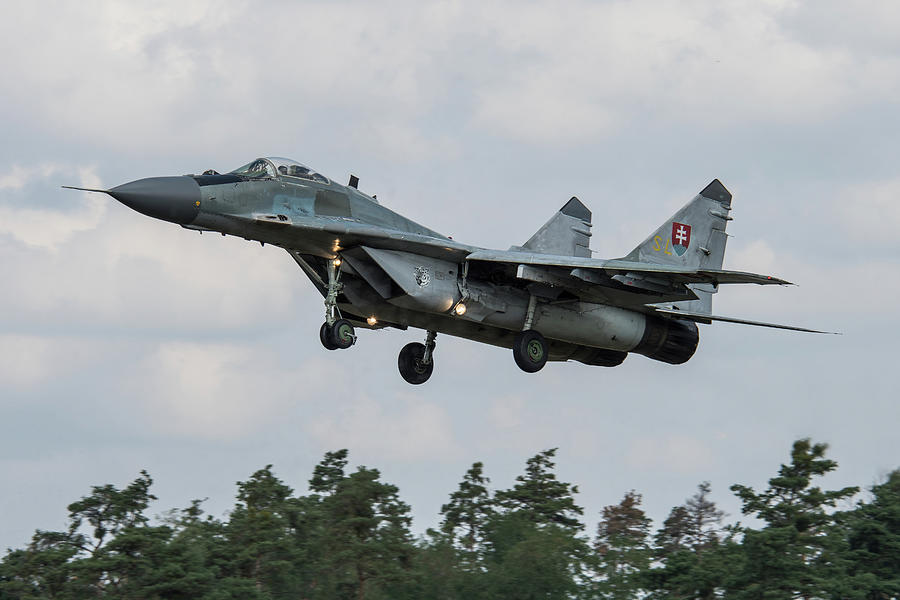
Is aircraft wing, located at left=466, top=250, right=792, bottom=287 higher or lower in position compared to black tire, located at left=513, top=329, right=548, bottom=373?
higher

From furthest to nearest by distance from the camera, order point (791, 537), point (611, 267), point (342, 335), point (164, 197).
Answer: point (791, 537), point (611, 267), point (342, 335), point (164, 197)

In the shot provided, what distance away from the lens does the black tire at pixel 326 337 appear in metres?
22.5

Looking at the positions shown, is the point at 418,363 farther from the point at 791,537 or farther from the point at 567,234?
the point at 791,537

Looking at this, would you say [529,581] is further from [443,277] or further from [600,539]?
[443,277]

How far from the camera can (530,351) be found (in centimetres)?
2452

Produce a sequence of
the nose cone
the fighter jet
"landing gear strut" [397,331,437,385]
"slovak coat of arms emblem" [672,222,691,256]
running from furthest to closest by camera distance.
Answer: "slovak coat of arms emblem" [672,222,691,256]
"landing gear strut" [397,331,437,385]
the fighter jet
the nose cone

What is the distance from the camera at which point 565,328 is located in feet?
82.5

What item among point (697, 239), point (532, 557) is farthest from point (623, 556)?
point (697, 239)

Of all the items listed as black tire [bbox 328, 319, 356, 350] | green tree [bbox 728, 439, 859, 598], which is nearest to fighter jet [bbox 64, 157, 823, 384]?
black tire [bbox 328, 319, 356, 350]

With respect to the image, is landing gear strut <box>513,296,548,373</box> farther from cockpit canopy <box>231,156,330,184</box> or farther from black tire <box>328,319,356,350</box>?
cockpit canopy <box>231,156,330,184</box>

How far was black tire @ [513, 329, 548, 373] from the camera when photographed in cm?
2445

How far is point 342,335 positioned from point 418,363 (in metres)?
3.99

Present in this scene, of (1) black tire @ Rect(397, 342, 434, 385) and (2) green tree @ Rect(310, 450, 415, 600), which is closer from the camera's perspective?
(1) black tire @ Rect(397, 342, 434, 385)

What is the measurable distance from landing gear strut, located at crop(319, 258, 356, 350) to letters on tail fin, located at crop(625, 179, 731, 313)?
6396mm
